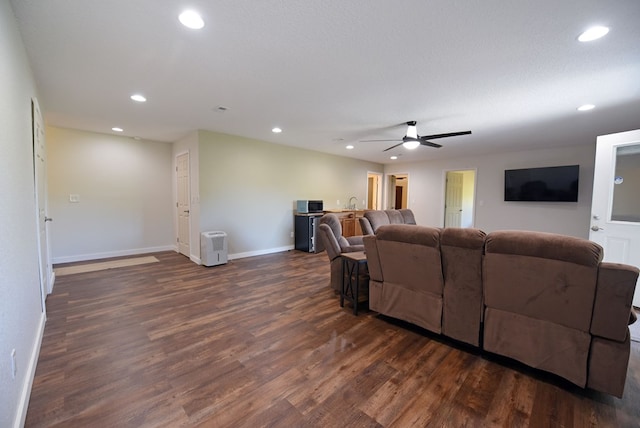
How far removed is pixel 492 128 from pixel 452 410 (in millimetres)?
4268

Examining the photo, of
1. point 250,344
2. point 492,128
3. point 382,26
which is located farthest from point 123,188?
point 492,128

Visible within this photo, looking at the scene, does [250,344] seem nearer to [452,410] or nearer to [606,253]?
[452,410]

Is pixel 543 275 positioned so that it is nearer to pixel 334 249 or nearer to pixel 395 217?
pixel 334 249

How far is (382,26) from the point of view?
181 centimetres

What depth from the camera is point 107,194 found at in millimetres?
5219

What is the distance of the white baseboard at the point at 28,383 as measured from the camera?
1.43 meters

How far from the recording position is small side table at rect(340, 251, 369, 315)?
2.92 m

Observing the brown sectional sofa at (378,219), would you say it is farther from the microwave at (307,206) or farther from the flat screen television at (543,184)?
the flat screen television at (543,184)

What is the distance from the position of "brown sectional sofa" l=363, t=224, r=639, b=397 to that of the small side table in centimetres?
39

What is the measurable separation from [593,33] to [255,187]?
5.03 metres

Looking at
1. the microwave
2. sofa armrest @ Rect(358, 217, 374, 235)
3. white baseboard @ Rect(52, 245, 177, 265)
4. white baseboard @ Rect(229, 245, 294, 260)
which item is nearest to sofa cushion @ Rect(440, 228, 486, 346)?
sofa armrest @ Rect(358, 217, 374, 235)

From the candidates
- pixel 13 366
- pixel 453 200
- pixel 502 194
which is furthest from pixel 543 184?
pixel 13 366

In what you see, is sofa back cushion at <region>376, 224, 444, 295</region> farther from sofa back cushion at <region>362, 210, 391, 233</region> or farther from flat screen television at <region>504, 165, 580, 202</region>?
flat screen television at <region>504, 165, 580, 202</region>

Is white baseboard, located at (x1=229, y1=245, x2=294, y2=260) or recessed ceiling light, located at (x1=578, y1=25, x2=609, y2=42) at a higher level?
recessed ceiling light, located at (x1=578, y1=25, x2=609, y2=42)
